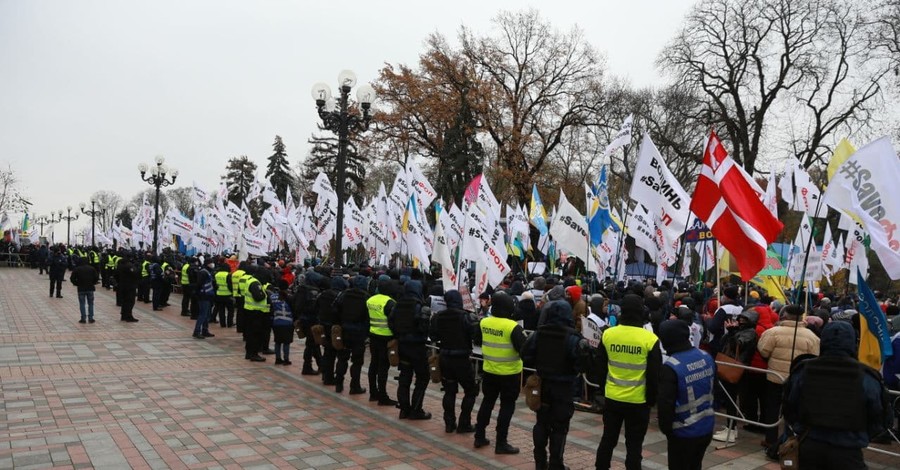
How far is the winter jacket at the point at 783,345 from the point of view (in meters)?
7.29

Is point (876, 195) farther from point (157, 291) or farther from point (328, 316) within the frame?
point (157, 291)

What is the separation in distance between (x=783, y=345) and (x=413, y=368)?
4597mm

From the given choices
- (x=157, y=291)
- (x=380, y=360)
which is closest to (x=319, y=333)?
(x=380, y=360)

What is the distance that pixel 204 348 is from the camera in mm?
13672

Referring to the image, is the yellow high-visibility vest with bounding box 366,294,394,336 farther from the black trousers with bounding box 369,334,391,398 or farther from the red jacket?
the red jacket

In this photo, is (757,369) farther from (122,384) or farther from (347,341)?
(122,384)

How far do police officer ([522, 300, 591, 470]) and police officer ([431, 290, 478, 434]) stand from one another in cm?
131

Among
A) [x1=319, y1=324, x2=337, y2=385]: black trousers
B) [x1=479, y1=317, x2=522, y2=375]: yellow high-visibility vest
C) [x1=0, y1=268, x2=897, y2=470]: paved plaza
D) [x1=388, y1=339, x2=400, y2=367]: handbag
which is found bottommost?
[x1=0, y1=268, x2=897, y2=470]: paved plaza

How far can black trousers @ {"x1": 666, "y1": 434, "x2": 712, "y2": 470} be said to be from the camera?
5.19m

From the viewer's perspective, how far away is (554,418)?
6.38 metres

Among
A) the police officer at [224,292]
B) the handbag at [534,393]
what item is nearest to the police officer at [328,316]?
the handbag at [534,393]

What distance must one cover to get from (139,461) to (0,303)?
61.5ft

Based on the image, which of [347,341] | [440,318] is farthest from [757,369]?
[347,341]

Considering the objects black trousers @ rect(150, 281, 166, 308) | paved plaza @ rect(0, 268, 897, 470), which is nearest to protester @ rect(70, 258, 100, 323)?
black trousers @ rect(150, 281, 166, 308)
